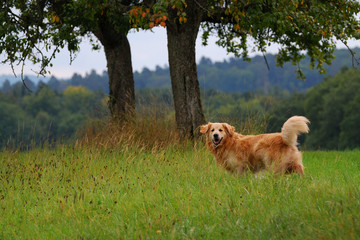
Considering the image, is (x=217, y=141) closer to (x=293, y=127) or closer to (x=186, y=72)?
(x=293, y=127)

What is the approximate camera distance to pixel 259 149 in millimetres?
8648

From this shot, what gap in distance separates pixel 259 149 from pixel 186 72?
6135 millimetres

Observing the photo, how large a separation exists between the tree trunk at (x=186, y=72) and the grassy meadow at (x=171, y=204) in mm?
3829

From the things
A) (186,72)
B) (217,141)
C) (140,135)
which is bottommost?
(140,135)

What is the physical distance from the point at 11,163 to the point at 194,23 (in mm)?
7169

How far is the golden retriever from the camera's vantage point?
8117mm

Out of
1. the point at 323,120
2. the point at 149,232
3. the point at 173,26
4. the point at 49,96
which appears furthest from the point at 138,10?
the point at 49,96

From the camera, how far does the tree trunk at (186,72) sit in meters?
14.1

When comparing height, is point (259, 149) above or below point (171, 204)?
above

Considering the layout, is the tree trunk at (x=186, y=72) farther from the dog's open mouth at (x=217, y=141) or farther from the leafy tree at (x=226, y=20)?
the dog's open mouth at (x=217, y=141)

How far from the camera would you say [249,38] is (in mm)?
18281

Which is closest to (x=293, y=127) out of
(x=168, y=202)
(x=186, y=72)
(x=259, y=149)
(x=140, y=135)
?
(x=259, y=149)

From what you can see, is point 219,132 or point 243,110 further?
point 243,110

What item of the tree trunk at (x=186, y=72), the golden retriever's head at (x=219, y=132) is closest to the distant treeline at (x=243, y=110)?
the tree trunk at (x=186, y=72)
